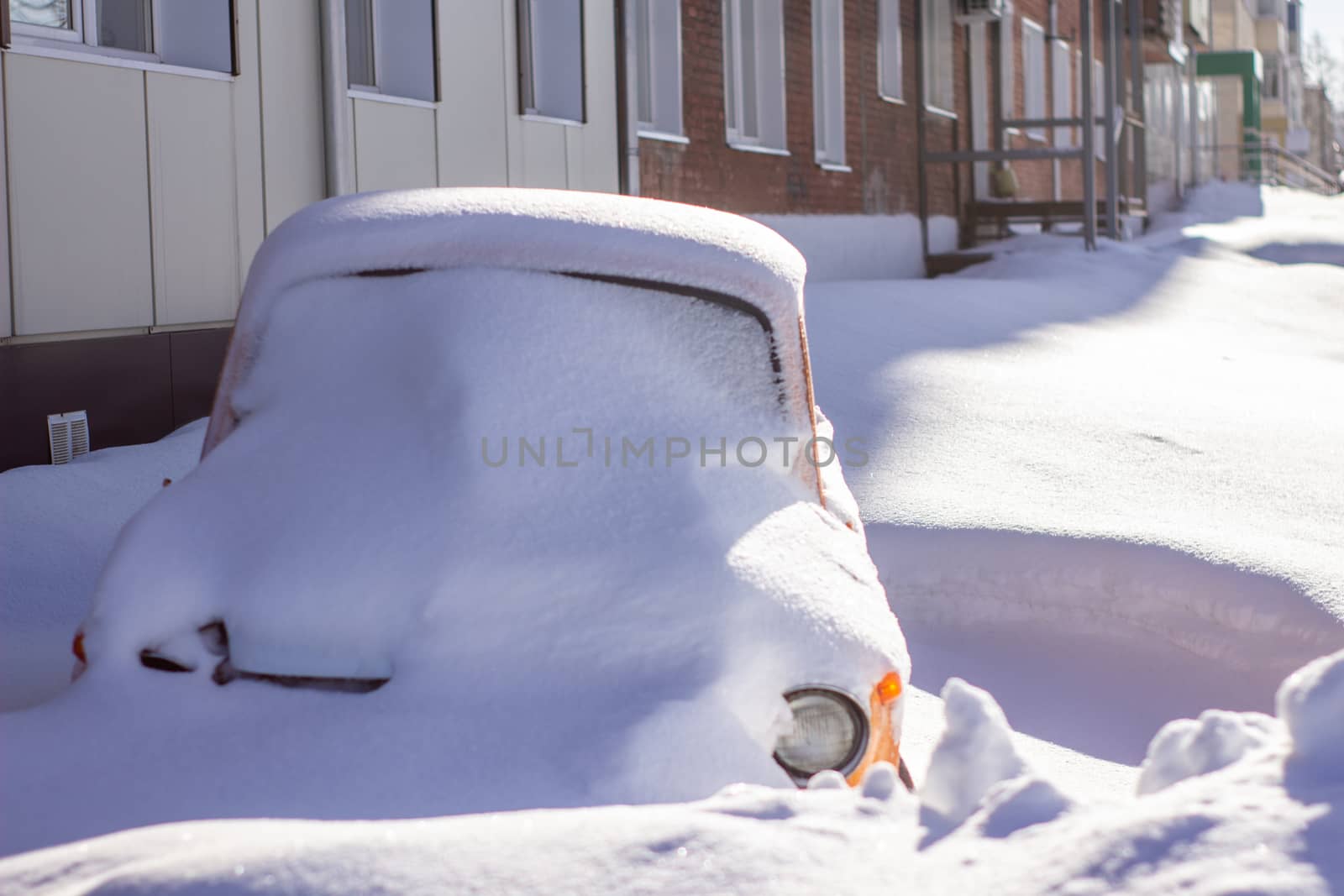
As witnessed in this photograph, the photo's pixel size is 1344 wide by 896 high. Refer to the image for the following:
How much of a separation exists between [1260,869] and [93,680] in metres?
1.91

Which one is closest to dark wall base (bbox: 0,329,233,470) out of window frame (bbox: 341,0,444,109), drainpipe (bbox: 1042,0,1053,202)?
window frame (bbox: 341,0,444,109)

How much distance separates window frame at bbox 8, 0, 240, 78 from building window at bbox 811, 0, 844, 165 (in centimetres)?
755

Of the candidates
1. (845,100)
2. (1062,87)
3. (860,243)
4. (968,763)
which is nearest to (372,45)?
(968,763)

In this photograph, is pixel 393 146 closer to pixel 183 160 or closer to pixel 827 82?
pixel 183 160

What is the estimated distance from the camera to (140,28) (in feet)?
20.4

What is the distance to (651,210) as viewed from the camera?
326 cm

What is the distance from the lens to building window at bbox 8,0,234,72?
18.8ft

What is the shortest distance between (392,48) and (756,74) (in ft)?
16.8

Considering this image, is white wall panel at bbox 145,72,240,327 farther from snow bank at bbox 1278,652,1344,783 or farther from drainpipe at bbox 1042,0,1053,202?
drainpipe at bbox 1042,0,1053,202

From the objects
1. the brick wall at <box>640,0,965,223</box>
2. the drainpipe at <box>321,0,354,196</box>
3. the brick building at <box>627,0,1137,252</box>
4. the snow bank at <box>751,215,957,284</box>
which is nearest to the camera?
the drainpipe at <box>321,0,354,196</box>

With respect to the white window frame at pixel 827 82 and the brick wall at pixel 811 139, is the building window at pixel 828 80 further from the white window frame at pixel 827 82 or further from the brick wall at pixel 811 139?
the brick wall at pixel 811 139

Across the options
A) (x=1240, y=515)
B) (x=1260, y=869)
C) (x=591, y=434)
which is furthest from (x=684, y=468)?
(x=1240, y=515)

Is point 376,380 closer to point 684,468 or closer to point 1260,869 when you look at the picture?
point 684,468

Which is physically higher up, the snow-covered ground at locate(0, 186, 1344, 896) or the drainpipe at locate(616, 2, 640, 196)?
the drainpipe at locate(616, 2, 640, 196)
